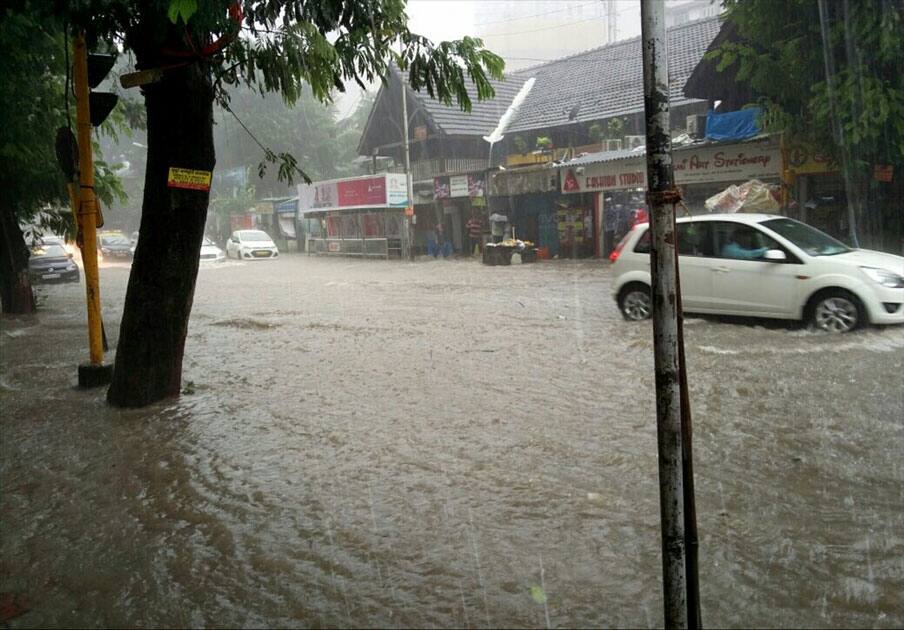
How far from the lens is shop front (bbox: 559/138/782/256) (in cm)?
1806

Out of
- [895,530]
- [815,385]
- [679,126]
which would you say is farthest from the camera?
[679,126]

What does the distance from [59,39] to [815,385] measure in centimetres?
1034

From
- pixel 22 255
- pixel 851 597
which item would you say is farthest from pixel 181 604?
pixel 22 255

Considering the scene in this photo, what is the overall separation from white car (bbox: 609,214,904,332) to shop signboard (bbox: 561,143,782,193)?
21.0 feet

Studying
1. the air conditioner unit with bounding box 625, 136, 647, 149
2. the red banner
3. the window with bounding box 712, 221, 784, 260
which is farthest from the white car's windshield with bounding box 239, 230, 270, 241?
the window with bounding box 712, 221, 784, 260

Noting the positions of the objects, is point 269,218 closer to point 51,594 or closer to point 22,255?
point 22,255

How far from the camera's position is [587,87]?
26.1m

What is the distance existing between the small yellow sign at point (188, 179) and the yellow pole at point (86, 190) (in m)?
1.48

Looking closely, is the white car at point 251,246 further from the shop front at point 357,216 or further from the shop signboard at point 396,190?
the shop signboard at point 396,190

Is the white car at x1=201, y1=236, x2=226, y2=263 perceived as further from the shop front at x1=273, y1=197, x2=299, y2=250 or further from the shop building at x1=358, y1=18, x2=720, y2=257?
the shop building at x1=358, y1=18, x2=720, y2=257

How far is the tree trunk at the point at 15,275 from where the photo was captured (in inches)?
544

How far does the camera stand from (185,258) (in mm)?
6469

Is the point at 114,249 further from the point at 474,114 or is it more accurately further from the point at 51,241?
the point at 474,114

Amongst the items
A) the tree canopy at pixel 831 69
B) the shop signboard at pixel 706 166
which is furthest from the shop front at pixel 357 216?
the tree canopy at pixel 831 69
